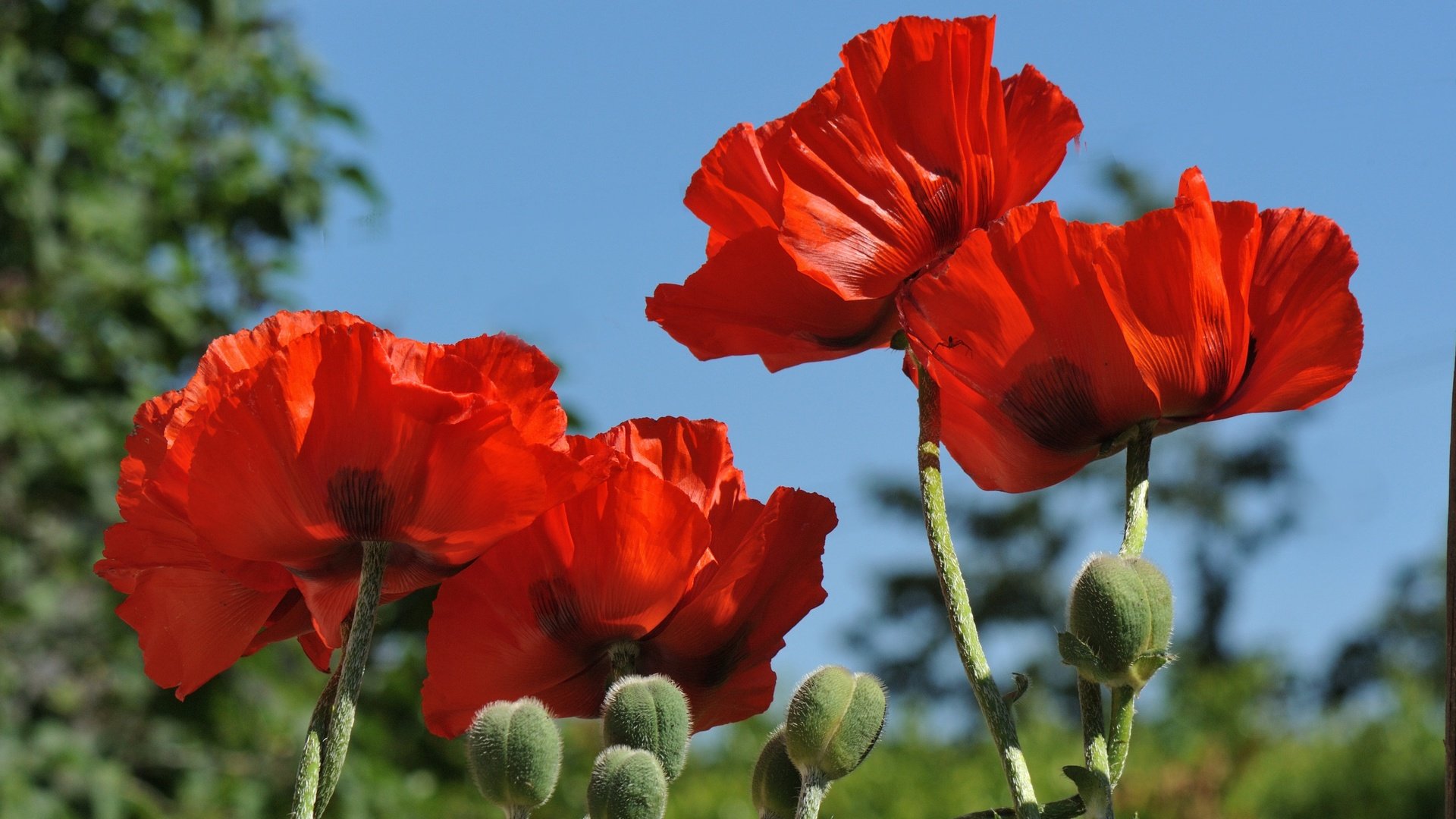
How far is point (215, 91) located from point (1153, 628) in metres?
3.17

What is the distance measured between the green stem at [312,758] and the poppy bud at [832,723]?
0.51ft

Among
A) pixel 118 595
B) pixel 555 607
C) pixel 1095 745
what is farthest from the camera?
pixel 118 595

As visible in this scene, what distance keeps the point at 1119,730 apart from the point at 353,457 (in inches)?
11.0

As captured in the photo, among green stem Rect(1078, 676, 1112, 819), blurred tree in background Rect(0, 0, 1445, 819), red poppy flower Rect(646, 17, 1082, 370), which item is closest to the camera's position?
green stem Rect(1078, 676, 1112, 819)

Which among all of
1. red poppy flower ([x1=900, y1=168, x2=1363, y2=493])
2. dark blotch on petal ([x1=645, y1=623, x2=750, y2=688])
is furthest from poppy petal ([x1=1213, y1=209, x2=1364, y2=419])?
dark blotch on petal ([x1=645, y1=623, x2=750, y2=688])

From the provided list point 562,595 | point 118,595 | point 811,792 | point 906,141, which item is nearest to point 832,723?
point 811,792

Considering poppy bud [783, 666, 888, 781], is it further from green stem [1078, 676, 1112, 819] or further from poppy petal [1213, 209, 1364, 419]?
poppy petal [1213, 209, 1364, 419]

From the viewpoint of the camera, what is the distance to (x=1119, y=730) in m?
0.49

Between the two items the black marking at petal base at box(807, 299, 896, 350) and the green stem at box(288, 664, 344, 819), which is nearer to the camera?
the green stem at box(288, 664, 344, 819)

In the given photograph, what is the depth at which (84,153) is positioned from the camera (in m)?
3.00

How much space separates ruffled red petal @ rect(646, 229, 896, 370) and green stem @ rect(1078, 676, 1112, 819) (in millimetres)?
179

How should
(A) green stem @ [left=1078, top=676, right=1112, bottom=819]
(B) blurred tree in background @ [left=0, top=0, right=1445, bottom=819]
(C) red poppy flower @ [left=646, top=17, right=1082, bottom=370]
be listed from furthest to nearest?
(B) blurred tree in background @ [left=0, top=0, right=1445, bottom=819] → (C) red poppy flower @ [left=646, top=17, right=1082, bottom=370] → (A) green stem @ [left=1078, top=676, right=1112, bottom=819]

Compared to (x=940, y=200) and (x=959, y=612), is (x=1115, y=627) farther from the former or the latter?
(x=940, y=200)

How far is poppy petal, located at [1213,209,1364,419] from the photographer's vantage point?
55 centimetres
